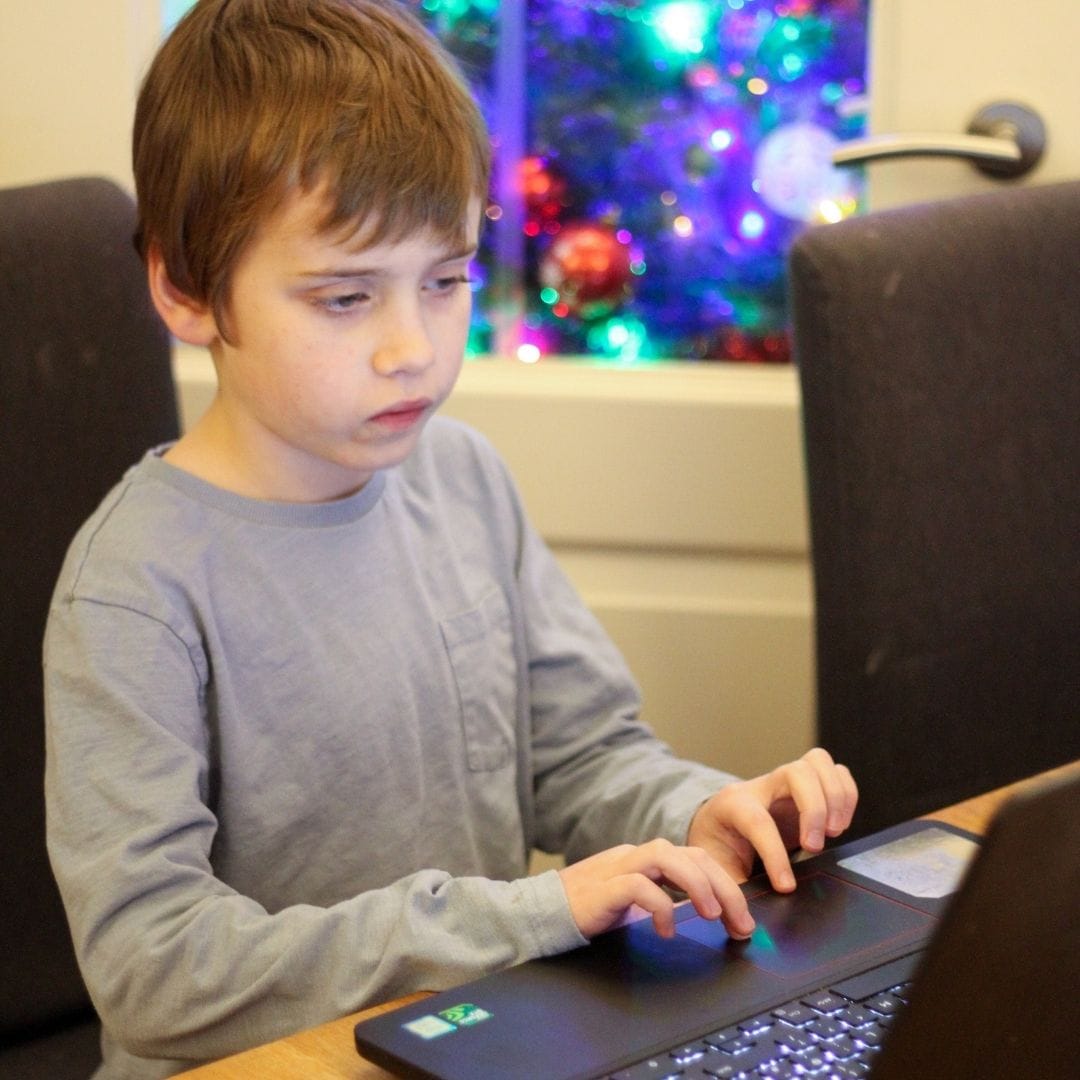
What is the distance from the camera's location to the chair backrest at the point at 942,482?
1.08 m

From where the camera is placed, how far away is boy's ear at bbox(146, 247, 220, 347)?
0.95 metres

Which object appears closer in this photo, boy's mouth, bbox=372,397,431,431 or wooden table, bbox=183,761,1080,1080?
wooden table, bbox=183,761,1080,1080

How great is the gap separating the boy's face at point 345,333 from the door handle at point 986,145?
558mm

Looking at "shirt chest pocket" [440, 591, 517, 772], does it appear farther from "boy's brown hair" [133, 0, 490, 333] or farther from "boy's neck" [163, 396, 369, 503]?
"boy's brown hair" [133, 0, 490, 333]

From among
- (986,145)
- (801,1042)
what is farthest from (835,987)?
(986,145)

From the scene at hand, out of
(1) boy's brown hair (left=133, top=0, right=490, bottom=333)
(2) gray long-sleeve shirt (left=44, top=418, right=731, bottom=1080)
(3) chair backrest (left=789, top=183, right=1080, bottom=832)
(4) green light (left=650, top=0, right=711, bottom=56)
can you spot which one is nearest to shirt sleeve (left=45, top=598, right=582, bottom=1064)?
(2) gray long-sleeve shirt (left=44, top=418, right=731, bottom=1080)

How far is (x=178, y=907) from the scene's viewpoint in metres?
0.81

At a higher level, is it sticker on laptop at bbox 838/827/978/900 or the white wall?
the white wall

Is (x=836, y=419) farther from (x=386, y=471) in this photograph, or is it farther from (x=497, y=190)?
(x=497, y=190)

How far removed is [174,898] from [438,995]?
186mm

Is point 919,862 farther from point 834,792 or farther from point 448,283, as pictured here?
point 448,283

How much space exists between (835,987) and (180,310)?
52 cm

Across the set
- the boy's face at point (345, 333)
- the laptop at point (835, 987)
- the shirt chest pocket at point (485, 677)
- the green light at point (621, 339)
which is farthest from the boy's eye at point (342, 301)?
the green light at point (621, 339)

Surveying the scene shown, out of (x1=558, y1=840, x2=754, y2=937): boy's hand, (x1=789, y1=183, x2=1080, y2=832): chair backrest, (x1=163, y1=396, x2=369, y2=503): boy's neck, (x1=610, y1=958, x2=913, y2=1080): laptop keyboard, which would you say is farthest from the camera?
(x1=789, y1=183, x2=1080, y2=832): chair backrest
